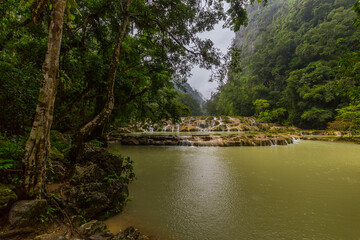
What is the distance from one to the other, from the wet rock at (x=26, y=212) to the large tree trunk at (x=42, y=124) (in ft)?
0.39

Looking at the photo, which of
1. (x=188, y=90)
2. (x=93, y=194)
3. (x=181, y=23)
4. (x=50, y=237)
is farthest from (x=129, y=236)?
(x=188, y=90)

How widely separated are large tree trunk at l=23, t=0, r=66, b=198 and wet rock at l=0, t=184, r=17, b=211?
0.11 metres

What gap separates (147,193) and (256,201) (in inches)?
83.6

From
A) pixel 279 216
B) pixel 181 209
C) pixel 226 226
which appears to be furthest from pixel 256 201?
pixel 181 209

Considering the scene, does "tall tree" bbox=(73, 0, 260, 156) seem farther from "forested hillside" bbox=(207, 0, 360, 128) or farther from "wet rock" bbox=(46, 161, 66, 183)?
"forested hillside" bbox=(207, 0, 360, 128)

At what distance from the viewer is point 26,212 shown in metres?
1.49

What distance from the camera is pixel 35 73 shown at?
3635mm

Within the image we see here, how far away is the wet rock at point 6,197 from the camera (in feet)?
A: 4.74

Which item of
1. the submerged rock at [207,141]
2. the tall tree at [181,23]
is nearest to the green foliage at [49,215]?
the tall tree at [181,23]

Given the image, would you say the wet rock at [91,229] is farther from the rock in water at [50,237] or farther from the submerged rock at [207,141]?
the submerged rock at [207,141]

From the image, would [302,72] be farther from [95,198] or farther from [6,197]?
[6,197]

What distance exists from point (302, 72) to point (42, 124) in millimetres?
34918

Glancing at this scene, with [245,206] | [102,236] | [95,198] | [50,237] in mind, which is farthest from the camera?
[245,206]

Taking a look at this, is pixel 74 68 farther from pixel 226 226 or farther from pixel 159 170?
pixel 226 226
